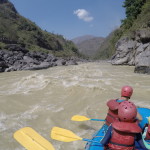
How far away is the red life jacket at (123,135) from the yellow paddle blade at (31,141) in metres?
1.04

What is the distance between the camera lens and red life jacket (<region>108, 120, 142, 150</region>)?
2035 mm

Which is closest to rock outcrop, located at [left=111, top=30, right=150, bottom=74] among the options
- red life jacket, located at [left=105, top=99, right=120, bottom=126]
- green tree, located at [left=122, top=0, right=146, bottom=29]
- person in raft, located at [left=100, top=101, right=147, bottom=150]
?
green tree, located at [left=122, top=0, right=146, bottom=29]

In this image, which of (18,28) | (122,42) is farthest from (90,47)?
(122,42)

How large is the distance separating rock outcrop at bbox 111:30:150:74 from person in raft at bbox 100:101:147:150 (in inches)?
354

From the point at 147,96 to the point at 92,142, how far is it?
400 cm

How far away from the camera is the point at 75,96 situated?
634 cm

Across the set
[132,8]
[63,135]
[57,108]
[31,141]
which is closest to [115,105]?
[63,135]

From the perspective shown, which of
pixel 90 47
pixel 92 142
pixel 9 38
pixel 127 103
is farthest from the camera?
pixel 90 47

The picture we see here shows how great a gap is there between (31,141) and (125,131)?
4.94 feet

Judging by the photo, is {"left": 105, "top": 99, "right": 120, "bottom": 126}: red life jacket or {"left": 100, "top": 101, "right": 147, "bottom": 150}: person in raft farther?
{"left": 105, "top": 99, "right": 120, "bottom": 126}: red life jacket

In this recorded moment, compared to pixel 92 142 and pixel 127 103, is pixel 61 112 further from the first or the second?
pixel 127 103

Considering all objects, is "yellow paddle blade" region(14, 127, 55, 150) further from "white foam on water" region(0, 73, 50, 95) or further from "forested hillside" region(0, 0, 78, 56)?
"forested hillside" region(0, 0, 78, 56)

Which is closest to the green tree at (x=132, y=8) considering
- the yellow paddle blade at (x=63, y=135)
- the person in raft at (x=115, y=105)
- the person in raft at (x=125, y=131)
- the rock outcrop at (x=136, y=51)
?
the rock outcrop at (x=136, y=51)

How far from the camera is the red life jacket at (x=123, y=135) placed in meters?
2.04
